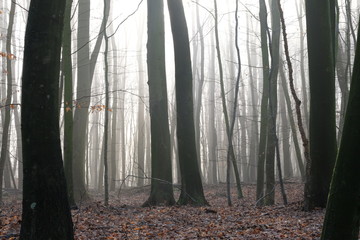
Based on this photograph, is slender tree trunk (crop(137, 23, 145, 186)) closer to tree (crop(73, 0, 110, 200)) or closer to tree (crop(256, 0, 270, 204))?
tree (crop(73, 0, 110, 200))

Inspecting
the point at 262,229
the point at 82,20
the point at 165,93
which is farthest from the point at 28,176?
the point at 82,20

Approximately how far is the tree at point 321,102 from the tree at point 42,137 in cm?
498

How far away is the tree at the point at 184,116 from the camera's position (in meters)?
9.88

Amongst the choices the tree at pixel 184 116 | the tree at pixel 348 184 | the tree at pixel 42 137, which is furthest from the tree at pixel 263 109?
the tree at pixel 348 184

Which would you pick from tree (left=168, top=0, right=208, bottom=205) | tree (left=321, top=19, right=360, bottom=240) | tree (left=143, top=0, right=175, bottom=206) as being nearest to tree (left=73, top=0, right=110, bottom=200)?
tree (left=143, top=0, right=175, bottom=206)

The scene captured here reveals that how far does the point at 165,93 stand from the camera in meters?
10.7

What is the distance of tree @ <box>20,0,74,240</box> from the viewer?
4227 mm

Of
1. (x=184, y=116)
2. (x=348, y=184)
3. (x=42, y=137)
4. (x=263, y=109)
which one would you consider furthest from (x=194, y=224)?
(x=263, y=109)

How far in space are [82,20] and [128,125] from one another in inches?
1474

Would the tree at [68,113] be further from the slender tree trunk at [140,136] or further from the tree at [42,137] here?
the slender tree trunk at [140,136]

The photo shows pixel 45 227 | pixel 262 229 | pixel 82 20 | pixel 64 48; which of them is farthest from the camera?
pixel 82 20

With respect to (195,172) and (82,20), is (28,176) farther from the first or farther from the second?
(82,20)

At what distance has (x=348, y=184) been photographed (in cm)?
329

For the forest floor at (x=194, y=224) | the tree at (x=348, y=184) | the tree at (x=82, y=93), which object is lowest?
the forest floor at (x=194, y=224)
